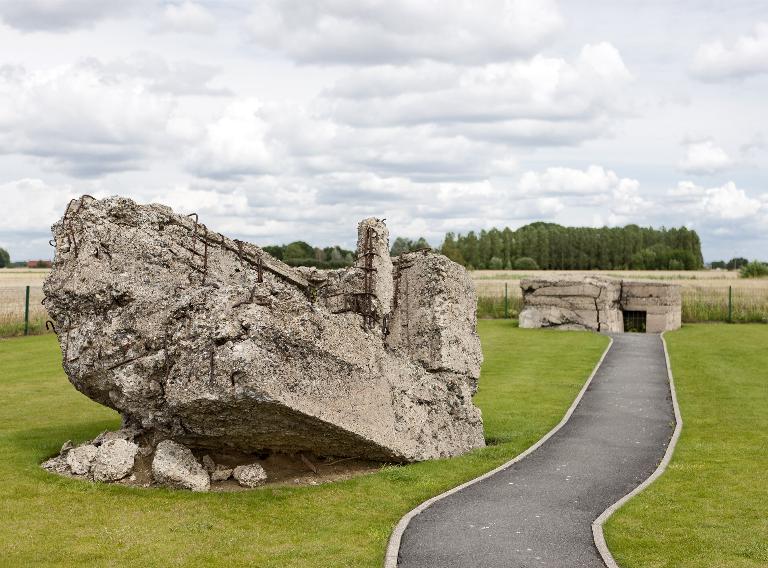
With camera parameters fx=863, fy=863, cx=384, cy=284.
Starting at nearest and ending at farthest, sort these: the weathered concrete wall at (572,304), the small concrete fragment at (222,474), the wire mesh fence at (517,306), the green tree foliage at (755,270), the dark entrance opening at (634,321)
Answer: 1. the small concrete fragment at (222,474)
2. the wire mesh fence at (517,306)
3. the weathered concrete wall at (572,304)
4. the dark entrance opening at (634,321)
5. the green tree foliage at (755,270)

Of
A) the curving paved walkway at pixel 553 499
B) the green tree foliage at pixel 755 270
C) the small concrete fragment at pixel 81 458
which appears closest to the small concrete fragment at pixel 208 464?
the small concrete fragment at pixel 81 458

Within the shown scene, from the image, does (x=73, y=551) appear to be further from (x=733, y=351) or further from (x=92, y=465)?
(x=733, y=351)

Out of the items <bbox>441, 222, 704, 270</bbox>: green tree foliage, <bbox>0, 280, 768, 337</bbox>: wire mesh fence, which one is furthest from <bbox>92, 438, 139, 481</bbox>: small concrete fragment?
<bbox>441, 222, 704, 270</bbox>: green tree foliage

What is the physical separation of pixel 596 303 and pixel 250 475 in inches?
1273

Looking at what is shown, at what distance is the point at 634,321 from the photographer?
47.7 m

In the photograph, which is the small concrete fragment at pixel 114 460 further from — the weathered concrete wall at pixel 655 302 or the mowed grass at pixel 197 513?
the weathered concrete wall at pixel 655 302

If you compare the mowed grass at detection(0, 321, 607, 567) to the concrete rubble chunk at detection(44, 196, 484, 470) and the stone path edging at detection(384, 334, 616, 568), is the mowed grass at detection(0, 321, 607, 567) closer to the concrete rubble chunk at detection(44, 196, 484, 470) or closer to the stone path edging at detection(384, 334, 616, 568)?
the stone path edging at detection(384, 334, 616, 568)

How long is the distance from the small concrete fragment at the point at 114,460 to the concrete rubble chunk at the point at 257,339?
522 mm

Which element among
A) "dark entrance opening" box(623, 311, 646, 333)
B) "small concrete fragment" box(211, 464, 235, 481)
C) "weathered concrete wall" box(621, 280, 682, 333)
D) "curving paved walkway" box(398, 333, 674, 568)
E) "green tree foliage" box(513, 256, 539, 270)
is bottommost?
"curving paved walkway" box(398, 333, 674, 568)

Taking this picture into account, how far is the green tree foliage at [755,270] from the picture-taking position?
9019 cm

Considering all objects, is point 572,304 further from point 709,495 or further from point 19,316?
point 709,495

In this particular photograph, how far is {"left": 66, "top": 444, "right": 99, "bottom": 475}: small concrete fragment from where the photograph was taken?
619 inches

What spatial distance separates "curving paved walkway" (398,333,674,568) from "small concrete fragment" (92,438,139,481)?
18.2ft

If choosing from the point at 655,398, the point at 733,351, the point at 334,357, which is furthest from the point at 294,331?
the point at 733,351
